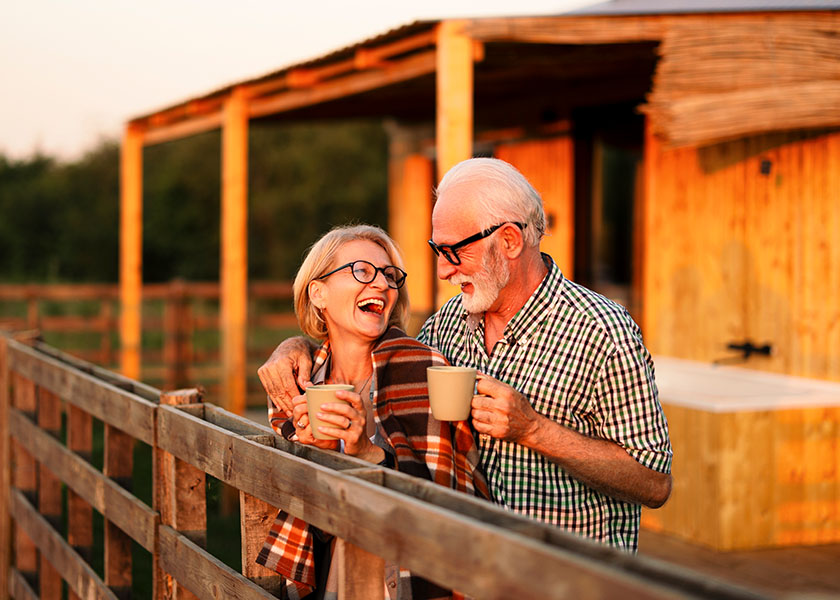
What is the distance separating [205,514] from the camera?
2.96m

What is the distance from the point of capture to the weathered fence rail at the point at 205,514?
1.44 metres

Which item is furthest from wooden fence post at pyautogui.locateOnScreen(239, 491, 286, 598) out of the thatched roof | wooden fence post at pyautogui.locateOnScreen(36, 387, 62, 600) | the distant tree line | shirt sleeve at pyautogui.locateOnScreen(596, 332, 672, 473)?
the distant tree line

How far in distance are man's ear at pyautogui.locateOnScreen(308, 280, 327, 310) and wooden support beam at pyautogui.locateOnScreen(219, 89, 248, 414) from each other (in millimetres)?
6486

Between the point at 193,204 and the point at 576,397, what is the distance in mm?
32346

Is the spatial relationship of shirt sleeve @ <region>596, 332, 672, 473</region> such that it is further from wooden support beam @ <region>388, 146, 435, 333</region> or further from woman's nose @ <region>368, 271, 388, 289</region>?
wooden support beam @ <region>388, 146, 435, 333</region>

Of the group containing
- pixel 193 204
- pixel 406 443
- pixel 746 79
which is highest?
pixel 193 204

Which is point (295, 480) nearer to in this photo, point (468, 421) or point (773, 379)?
point (468, 421)

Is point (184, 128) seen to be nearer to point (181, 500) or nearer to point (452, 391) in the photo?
point (181, 500)

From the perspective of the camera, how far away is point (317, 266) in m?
2.91

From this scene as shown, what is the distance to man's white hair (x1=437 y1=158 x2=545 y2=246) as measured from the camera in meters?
2.72

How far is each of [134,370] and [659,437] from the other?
10229 millimetres

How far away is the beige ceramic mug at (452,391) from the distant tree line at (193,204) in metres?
29.9

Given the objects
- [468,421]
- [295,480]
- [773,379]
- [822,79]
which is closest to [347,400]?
[295,480]

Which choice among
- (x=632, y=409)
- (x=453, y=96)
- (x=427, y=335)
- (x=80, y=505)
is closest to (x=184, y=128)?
(x=453, y=96)
